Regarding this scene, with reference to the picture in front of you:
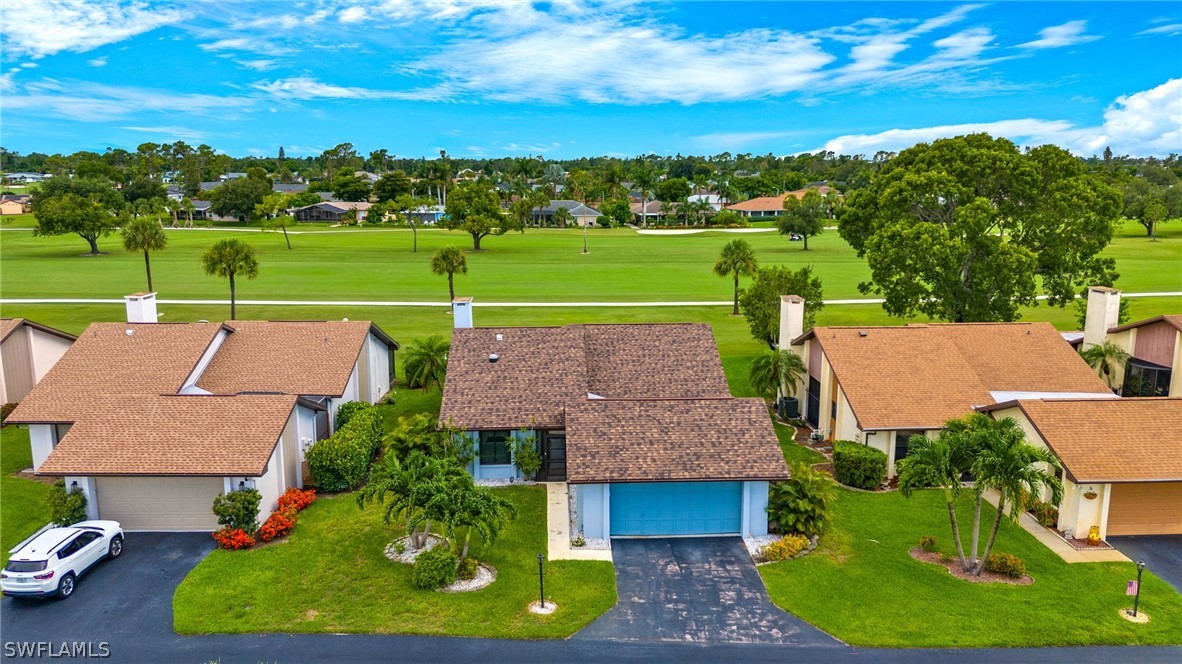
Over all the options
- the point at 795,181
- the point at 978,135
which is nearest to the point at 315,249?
the point at 978,135

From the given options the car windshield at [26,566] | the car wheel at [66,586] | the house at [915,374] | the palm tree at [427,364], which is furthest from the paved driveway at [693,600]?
the palm tree at [427,364]

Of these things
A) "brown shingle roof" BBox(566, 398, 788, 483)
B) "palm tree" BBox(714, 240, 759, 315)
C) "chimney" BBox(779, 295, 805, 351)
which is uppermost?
"palm tree" BBox(714, 240, 759, 315)

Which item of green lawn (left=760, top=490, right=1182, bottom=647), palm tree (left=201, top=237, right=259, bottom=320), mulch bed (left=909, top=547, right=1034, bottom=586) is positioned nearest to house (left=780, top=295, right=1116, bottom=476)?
green lawn (left=760, top=490, right=1182, bottom=647)

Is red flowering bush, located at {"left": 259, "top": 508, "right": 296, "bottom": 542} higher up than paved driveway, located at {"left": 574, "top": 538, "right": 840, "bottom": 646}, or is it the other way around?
red flowering bush, located at {"left": 259, "top": 508, "right": 296, "bottom": 542}

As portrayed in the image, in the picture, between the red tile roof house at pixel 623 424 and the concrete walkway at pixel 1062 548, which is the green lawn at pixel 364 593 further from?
the concrete walkway at pixel 1062 548

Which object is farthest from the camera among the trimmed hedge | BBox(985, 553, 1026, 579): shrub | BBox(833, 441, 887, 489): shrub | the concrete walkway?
BBox(833, 441, 887, 489): shrub

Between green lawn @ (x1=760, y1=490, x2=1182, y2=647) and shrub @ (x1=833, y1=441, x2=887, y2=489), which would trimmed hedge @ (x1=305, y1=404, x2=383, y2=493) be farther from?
shrub @ (x1=833, y1=441, x2=887, y2=489)
